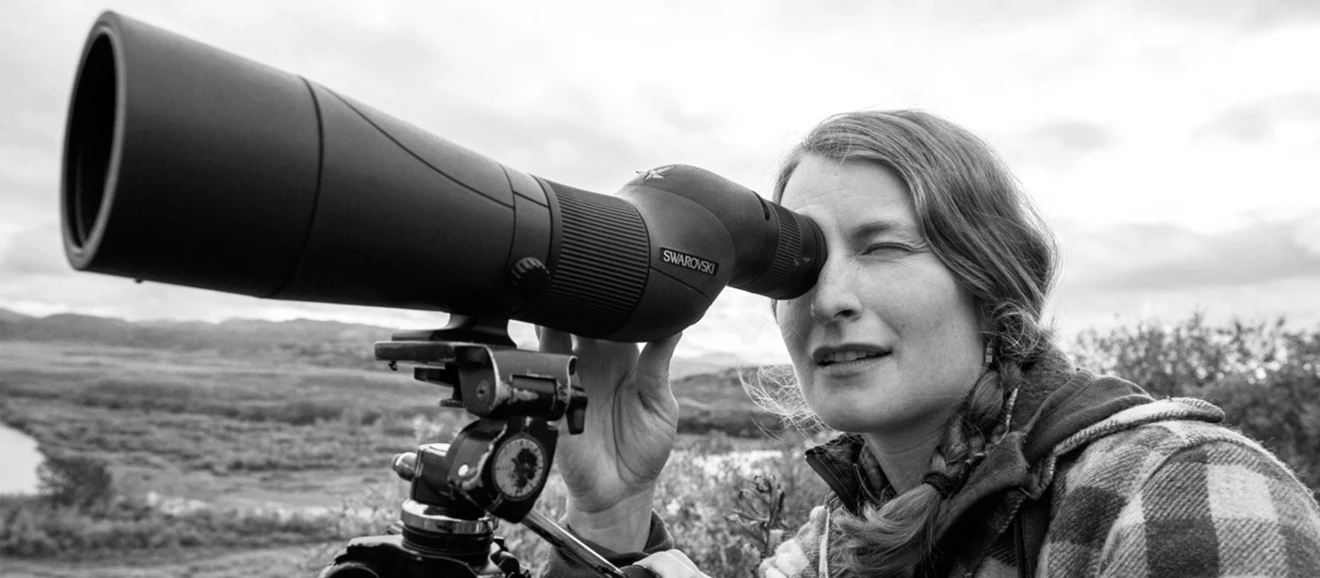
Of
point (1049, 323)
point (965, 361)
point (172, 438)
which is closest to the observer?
point (965, 361)

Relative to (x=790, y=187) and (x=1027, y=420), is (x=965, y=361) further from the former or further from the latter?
(x=790, y=187)

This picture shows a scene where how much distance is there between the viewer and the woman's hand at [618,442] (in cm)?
167

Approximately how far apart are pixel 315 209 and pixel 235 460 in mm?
2480

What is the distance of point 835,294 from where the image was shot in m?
1.53

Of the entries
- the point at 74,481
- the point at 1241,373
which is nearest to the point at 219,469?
the point at 74,481

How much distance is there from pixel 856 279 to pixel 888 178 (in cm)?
19

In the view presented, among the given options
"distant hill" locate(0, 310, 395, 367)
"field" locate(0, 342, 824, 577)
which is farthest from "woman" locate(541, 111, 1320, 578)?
"distant hill" locate(0, 310, 395, 367)

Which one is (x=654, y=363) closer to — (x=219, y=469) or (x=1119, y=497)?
(x=1119, y=497)

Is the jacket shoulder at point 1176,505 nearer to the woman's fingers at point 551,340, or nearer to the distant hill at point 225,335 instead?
the woman's fingers at point 551,340

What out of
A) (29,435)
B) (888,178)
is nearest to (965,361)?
(888,178)

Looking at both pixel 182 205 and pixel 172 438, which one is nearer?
pixel 182 205

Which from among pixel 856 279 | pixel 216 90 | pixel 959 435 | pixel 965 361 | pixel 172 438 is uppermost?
pixel 216 90

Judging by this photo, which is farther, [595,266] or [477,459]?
[595,266]

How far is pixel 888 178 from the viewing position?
159 centimetres
